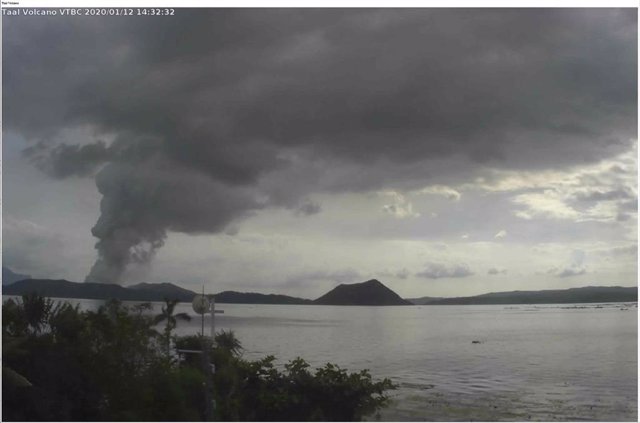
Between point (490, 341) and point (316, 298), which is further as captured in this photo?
point (490, 341)

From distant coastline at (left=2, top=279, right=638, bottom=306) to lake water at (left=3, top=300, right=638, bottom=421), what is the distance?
440mm

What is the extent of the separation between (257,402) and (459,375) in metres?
3.93

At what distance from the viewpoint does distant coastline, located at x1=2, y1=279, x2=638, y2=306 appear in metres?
11.6

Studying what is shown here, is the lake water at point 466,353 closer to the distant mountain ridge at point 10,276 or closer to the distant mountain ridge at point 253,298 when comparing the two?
the distant mountain ridge at point 253,298

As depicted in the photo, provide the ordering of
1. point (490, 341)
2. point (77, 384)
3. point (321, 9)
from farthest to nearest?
1. point (490, 341)
2. point (321, 9)
3. point (77, 384)

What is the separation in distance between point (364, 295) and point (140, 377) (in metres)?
3.97

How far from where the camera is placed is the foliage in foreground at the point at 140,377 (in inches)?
394

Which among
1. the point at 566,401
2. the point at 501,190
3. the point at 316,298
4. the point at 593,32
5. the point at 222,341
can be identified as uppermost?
the point at 593,32

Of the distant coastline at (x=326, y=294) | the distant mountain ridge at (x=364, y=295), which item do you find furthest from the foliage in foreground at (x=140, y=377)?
the distant mountain ridge at (x=364, y=295)

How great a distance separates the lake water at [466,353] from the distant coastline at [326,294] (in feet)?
1.44

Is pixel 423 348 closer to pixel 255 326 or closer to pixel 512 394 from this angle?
pixel 512 394

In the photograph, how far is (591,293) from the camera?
39.7 ft

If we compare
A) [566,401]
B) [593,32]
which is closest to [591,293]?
[566,401]

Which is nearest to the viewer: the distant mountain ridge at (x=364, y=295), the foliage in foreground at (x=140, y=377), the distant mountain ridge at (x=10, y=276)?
the foliage in foreground at (x=140, y=377)
